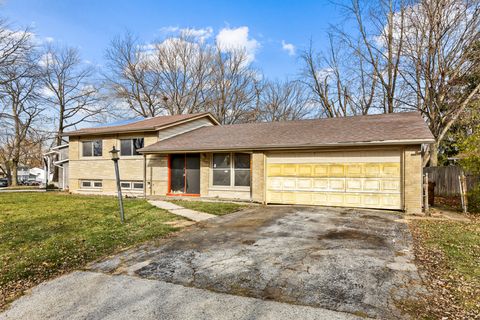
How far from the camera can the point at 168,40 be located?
106ft

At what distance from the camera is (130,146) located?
15.9 meters

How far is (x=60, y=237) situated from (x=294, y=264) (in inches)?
206

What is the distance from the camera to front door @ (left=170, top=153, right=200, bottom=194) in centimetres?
1395

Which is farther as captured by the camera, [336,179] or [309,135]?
[309,135]

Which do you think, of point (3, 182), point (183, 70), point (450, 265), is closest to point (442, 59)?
point (450, 265)

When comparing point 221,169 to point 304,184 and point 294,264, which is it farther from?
point 294,264

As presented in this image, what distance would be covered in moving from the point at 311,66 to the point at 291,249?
2534cm

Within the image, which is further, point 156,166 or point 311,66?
point 311,66

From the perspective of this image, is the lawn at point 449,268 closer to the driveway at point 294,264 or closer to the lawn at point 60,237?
the driveway at point 294,264

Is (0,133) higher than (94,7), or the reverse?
(94,7)

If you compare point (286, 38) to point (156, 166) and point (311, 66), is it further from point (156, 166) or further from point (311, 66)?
point (156, 166)

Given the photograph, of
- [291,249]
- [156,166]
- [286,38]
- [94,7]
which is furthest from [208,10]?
[291,249]

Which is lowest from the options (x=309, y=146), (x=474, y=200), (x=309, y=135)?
(x=474, y=200)

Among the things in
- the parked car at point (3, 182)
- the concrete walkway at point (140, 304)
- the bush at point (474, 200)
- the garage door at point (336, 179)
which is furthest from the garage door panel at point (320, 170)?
the parked car at point (3, 182)
